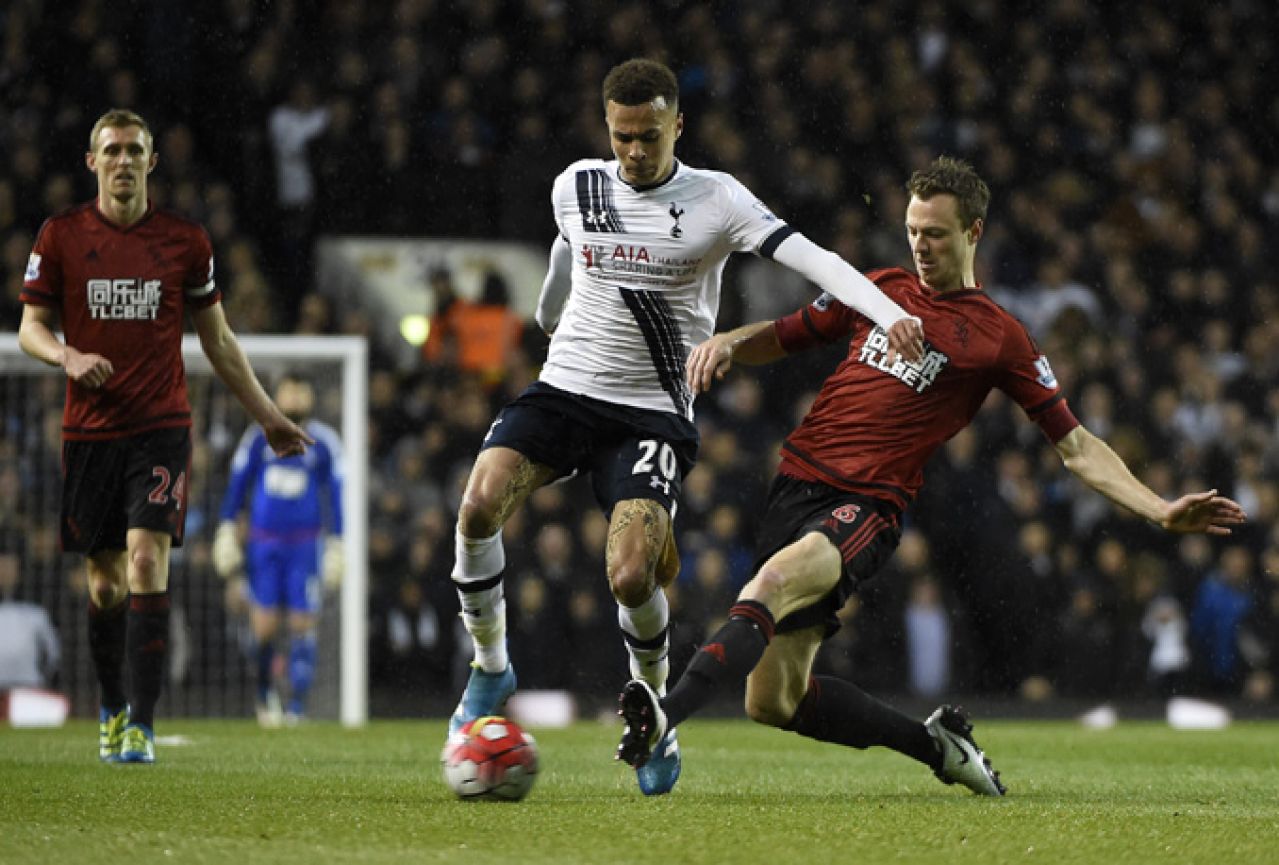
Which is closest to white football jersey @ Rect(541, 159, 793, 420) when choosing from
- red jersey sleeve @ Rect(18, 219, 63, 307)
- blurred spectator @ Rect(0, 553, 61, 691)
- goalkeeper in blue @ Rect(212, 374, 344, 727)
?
red jersey sleeve @ Rect(18, 219, 63, 307)

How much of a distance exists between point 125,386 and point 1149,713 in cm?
821

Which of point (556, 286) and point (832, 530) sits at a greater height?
point (556, 286)

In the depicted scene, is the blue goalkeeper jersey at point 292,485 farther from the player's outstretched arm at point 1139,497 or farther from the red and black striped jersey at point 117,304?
the player's outstretched arm at point 1139,497

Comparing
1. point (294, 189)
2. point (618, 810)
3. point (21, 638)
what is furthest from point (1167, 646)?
point (618, 810)

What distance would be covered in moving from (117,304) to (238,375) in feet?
1.70

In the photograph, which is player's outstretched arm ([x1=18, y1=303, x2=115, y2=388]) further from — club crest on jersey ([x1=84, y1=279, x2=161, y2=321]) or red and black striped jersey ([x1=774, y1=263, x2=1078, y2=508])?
red and black striped jersey ([x1=774, y1=263, x2=1078, y2=508])

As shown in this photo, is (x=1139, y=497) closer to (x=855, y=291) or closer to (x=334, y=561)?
(x=855, y=291)

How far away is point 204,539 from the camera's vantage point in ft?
41.8

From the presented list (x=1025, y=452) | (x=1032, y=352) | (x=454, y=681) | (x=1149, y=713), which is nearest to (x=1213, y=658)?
(x=1149, y=713)

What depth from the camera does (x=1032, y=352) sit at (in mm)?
6070

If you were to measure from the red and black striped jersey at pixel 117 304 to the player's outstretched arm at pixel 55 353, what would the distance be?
0.06 metres

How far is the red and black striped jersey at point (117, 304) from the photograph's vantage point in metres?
7.25

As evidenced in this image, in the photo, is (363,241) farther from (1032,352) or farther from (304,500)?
(1032,352)

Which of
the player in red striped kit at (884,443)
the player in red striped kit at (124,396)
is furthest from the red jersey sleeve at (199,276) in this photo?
the player in red striped kit at (884,443)
